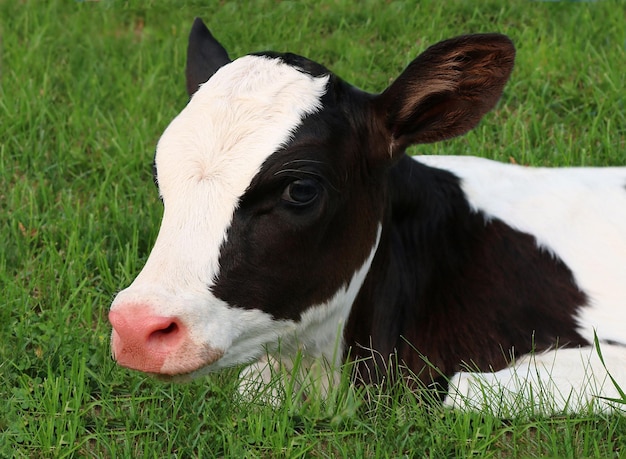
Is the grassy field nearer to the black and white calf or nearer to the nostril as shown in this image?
the black and white calf

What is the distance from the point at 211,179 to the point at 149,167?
10.3 ft

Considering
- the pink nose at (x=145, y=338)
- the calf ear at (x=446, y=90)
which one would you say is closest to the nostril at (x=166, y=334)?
the pink nose at (x=145, y=338)

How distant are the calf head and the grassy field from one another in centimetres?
48

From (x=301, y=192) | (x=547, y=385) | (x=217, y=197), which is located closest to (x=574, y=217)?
(x=547, y=385)

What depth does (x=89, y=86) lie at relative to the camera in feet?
27.9

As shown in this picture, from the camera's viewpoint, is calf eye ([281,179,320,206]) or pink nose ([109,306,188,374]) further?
calf eye ([281,179,320,206])

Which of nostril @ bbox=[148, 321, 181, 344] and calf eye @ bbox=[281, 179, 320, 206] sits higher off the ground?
calf eye @ bbox=[281, 179, 320, 206]

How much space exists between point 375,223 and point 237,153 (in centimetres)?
79

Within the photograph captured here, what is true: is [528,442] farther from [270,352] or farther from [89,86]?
Answer: [89,86]

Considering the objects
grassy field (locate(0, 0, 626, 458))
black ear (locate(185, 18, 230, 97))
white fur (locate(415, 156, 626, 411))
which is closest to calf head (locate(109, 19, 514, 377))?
grassy field (locate(0, 0, 626, 458))

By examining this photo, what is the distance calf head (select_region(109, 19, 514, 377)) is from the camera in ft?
13.6

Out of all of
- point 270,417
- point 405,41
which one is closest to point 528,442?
point 270,417

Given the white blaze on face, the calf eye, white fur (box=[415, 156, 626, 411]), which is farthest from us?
white fur (box=[415, 156, 626, 411])

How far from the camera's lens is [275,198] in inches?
174
